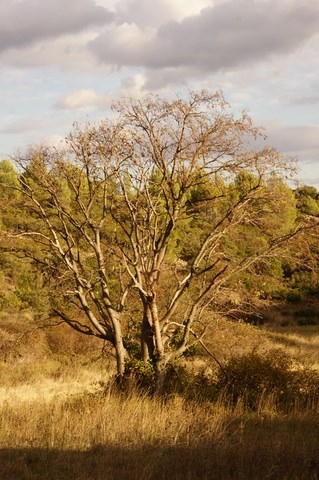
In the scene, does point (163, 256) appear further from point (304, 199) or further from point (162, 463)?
point (162, 463)

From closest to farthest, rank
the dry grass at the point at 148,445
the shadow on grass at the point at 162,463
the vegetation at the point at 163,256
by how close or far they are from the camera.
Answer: the shadow on grass at the point at 162,463
the dry grass at the point at 148,445
the vegetation at the point at 163,256

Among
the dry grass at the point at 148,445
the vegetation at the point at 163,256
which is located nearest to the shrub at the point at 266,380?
the vegetation at the point at 163,256

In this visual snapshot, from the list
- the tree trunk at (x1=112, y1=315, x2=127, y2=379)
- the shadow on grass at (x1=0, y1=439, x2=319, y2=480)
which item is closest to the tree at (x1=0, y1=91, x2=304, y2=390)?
the tree trunk at (x1=112, y1=315, x2=127, y2=379)

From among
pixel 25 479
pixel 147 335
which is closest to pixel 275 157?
pixel 147 335

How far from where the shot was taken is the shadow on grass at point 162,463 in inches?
208

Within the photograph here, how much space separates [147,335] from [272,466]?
23.1 feet

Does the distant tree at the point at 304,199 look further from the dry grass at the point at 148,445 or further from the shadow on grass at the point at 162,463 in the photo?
the shadow on grass at the point at 162,463

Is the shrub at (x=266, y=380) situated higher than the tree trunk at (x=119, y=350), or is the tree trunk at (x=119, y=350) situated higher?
the tree trunk at (x=119, y=350)

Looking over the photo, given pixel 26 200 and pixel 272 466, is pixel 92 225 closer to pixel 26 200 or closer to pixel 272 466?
pixel 26 200

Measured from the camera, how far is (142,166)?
464 inches

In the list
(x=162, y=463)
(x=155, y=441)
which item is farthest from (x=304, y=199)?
(x=162, y=463)

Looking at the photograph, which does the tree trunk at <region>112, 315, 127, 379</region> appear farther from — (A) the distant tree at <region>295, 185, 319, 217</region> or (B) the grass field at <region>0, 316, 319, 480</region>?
(A) the distant tree at <region>295, 185, 319, 217</region>

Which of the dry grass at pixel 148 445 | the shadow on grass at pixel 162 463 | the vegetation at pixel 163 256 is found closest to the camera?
the shadow on grass at pixel 162 463

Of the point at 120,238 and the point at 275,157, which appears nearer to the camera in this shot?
the point at 275,157
